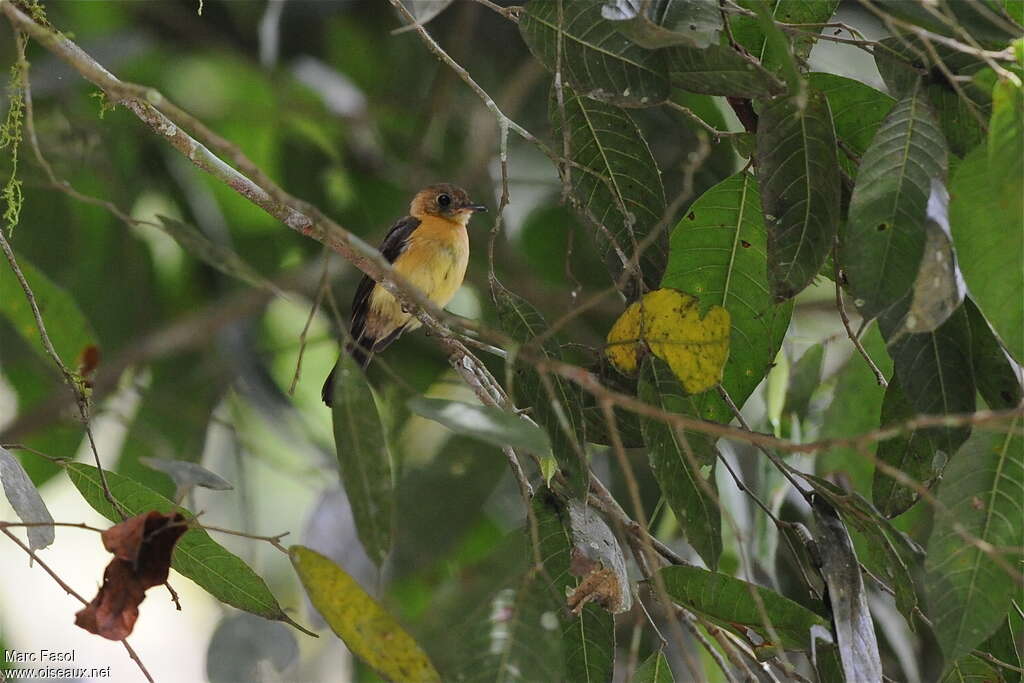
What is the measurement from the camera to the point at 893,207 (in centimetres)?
162

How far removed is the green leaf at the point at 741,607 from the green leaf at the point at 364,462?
558mm

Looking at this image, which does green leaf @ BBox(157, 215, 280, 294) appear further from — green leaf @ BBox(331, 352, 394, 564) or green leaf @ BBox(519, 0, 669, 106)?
green leaf @ BBox(519, 0, 669, 106)

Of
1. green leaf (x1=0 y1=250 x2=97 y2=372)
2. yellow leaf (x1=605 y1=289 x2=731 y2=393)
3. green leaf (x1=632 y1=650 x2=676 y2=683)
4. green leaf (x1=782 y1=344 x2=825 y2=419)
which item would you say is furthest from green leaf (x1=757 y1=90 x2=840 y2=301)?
green leaf (x1=0 y1=250 x2=97 y2=372)

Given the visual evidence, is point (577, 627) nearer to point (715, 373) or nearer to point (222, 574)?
point (715, 373)

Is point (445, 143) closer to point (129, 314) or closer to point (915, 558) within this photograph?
point (129, 314)

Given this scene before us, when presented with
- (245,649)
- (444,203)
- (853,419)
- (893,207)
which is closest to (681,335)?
(893,207)

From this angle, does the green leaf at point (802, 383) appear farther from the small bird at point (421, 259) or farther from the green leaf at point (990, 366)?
the small bird at point (421, 259)

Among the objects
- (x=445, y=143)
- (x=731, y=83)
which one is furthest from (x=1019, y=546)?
(x=445, y=143)

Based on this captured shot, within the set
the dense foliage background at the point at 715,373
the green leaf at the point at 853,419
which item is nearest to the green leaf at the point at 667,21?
the dense foliage background at the point at 715,373

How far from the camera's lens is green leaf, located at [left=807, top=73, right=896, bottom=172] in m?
1.92

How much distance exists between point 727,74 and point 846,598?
0.83 meters

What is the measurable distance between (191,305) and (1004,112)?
13.4 feet

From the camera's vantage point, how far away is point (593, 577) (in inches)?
69.9

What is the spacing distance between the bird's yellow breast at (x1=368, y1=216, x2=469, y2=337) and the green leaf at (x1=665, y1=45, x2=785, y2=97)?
220cm
